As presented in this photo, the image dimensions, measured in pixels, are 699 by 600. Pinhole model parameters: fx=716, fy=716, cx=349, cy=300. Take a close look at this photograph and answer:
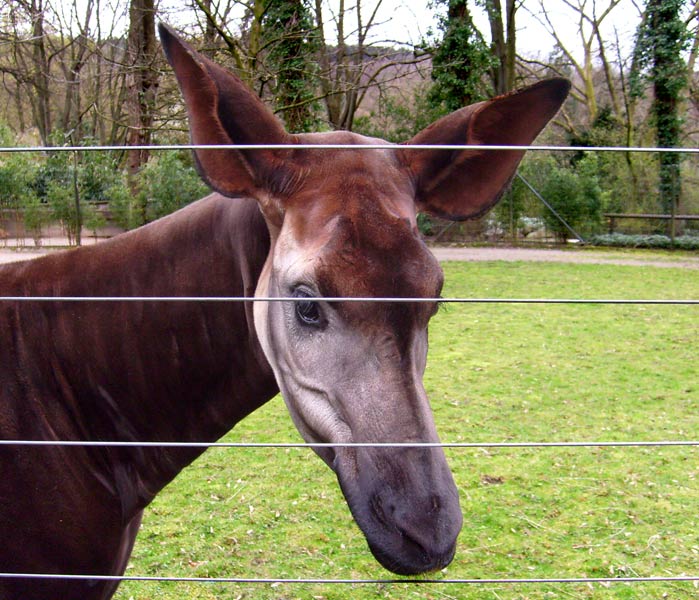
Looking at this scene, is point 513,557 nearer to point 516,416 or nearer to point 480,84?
point 516,416

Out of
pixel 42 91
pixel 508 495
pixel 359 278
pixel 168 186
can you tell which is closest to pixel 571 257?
pixel 508 495

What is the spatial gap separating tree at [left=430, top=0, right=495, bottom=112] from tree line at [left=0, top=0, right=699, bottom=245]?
4 cm

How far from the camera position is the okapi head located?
63.2 inches

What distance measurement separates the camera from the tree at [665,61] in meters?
Result: 21.1

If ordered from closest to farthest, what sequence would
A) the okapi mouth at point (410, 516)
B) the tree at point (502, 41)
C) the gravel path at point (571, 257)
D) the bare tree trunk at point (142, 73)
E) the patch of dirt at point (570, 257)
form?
the okapi mouth at point (410, 516)
the bare tree trunk at point (142, 73)
the gravel path at point (571, 257)
the patch of dirt at point (570, 257)
the tree at point (502, 41)

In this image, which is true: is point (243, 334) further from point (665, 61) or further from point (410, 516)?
point (665, 61)

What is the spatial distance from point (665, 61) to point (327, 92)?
1458 centimetres

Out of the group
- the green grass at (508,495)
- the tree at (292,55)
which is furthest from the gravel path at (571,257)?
the green grass at (508,495)

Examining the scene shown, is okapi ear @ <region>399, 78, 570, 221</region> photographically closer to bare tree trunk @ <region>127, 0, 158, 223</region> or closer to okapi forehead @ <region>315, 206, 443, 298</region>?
okapi forehead @ <region>315, 206, 443, 298</region>

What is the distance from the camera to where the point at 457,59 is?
19812 mm

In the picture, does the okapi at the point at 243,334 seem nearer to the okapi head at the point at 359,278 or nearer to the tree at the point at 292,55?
the okapi head at the point at 359,278

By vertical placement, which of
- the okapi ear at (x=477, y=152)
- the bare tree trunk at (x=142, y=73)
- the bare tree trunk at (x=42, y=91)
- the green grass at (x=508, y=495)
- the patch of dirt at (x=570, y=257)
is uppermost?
the bare tree trunk at (x=42, y=91)

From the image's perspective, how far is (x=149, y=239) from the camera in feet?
7.57

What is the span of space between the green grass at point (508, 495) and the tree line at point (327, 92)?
1.96m
